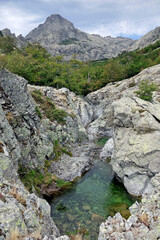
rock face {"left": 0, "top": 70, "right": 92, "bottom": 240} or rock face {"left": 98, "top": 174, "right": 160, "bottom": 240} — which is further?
rock face {"left": 0, "top": 70, "right": 92, "bottom": 240}

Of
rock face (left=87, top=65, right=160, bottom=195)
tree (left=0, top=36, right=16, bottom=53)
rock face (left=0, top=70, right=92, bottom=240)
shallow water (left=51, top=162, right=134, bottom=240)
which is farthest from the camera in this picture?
tree (left=0, top=36, right=16, bottom=53)

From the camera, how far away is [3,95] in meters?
21.1

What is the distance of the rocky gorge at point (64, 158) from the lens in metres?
8.68

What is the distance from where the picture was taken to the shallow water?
15.2 meters

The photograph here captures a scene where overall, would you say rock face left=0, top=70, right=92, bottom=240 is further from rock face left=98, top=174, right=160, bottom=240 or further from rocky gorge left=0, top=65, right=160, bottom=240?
rock face left=98, top=174, right=160, bottom=240

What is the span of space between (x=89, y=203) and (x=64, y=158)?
1075 centimetres

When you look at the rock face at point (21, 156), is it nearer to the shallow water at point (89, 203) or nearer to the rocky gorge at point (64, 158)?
the rocky gorge at point (64, 158)

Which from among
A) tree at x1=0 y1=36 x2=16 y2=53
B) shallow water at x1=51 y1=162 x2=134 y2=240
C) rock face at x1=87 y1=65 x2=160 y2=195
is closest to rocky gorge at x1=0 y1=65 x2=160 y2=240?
rock face at x1=87 y1=65 x2=160 y2=195

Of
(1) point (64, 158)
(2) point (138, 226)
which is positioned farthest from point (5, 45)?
(2) point (138, 226)

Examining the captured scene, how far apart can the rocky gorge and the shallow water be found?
6.08 feet

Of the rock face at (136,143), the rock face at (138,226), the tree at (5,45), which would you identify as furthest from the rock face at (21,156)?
the tree at (5,45)

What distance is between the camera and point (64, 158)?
27953 millimetres

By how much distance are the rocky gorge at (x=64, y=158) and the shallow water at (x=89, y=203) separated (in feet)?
6.08

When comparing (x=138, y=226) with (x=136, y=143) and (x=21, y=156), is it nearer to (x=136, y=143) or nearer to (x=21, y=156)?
(x=136, y=143)
